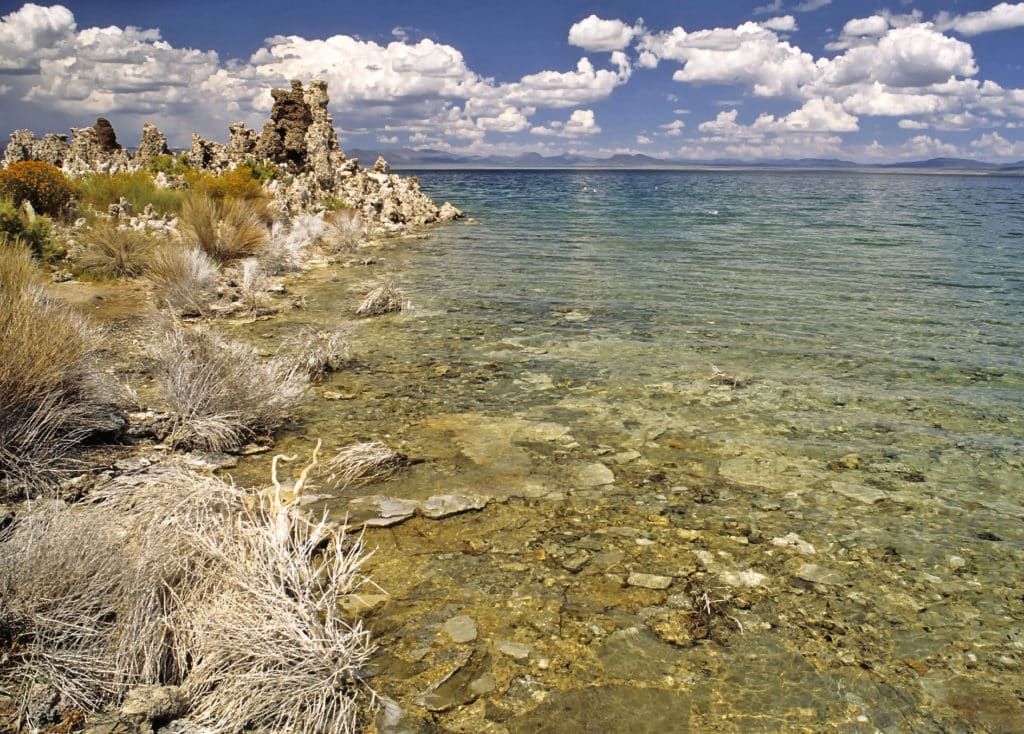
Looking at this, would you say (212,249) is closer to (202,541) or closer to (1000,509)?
(202,541)

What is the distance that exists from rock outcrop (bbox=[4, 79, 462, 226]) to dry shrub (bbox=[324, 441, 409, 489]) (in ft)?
72.5

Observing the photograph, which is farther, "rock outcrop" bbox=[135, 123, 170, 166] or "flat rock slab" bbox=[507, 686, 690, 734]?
"rock outcrop" bbox=[135, 123, 170, 166]

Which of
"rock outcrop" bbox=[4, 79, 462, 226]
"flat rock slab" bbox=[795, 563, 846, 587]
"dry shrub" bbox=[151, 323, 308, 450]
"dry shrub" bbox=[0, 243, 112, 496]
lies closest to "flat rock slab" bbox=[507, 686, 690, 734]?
"flat rock slab" bbox=[795, 563, 846, 587]

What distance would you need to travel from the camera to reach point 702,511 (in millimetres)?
4590

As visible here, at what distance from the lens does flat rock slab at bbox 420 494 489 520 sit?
4.50 m

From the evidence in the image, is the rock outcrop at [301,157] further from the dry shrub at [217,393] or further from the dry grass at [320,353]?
the dry shrub at [217,393]

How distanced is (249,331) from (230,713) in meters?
7.46

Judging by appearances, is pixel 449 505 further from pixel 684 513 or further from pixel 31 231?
pixel 31 231

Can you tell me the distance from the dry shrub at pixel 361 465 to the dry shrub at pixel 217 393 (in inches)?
35.9

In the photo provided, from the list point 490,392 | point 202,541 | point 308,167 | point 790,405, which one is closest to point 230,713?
point 202,541

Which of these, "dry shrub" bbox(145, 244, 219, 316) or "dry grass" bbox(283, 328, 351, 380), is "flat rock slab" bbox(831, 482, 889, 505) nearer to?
"dry grass" bbox(283, 328, 351, 380)

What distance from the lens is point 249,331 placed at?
9.33m

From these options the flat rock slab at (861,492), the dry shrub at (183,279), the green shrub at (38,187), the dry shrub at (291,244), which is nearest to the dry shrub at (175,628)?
the flat rock slab at (861,492)

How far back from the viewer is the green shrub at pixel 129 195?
16797mm
